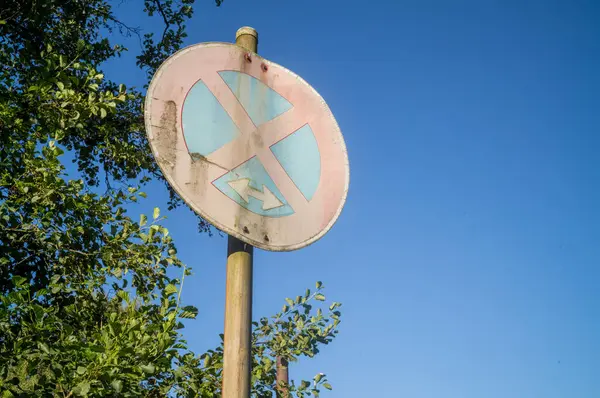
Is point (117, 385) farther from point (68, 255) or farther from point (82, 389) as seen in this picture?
point (68, 255)

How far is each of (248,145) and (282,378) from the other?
8.69 ft

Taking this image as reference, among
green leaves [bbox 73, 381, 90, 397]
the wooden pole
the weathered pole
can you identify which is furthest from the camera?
the weathered pole

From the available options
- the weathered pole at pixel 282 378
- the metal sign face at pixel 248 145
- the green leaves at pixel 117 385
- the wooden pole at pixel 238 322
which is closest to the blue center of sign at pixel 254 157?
the metal sign face at pixel 248 145

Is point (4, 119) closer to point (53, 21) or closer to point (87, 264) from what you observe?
point (87, 264)

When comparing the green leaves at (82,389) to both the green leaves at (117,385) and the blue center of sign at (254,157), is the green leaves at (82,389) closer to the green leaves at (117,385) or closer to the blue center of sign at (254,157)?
the green leaves at (117,385)

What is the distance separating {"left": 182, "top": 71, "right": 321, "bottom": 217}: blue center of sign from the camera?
228 cm

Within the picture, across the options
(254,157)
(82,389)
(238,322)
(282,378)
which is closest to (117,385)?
(82,389)

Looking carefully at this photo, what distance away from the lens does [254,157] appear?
7.81ft

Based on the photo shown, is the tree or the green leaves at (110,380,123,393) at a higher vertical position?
the tree

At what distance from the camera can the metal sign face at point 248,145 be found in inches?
86.8

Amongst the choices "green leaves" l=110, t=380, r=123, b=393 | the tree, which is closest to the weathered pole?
the tree

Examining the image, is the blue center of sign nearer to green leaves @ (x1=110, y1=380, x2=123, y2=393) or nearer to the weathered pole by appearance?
green leaves @ (x1=110, y1=380, x2=123, y2=393)

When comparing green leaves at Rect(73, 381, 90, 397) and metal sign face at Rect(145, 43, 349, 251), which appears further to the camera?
green leaves at Rect(73, 381, 90, 397)

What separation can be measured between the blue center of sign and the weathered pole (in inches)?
84.1
